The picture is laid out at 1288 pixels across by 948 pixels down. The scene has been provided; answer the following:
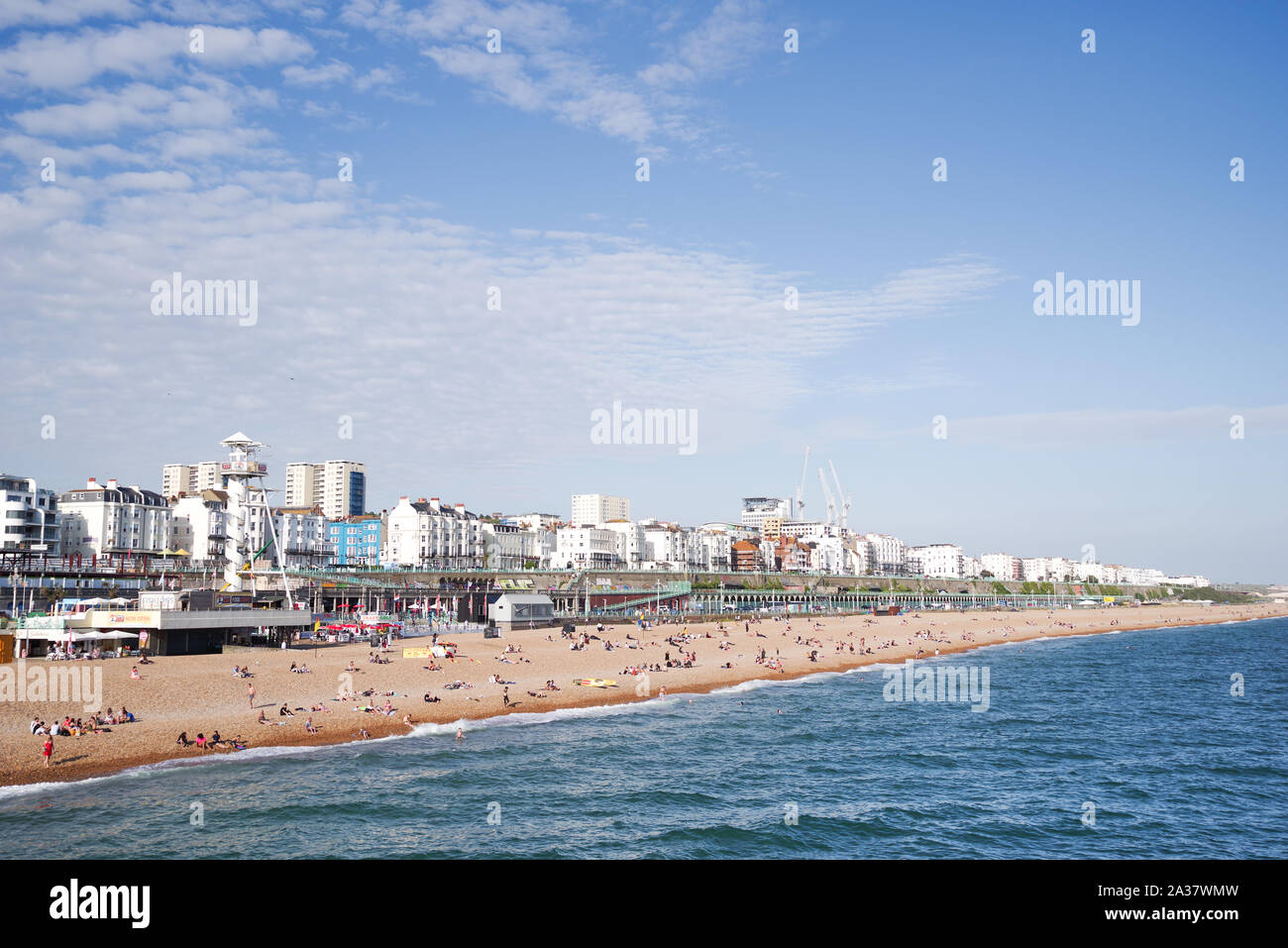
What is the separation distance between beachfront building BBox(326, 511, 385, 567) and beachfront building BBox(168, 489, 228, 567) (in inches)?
1016

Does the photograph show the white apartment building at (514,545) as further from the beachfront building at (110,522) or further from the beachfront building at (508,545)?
the beachfront building at (110,522)

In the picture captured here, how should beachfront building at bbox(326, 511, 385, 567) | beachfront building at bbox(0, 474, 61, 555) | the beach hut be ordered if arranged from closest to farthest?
1. the beach hut
2. beachfront building at bbox(0, 474, 61, 555)
3. beachfront building at bbox(326, 511, 385, 567)

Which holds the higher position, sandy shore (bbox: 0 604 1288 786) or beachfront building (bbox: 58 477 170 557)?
beachfront building (bbox: 58 477 170 557)

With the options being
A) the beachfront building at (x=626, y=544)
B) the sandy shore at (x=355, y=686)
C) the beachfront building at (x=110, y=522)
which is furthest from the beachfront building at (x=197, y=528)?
the beachfront building at (x=626, y=544)

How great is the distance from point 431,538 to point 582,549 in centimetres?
3677

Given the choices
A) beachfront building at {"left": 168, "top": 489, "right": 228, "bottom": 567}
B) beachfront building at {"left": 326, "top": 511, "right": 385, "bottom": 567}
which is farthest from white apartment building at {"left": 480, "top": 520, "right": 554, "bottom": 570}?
beachfront building at {"left": 168, "top": 489, "right": 228, "bottom": 567}

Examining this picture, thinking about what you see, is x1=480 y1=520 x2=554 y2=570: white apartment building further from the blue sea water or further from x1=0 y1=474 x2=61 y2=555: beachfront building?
the blue sea water

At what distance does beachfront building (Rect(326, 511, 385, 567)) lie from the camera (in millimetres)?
163750

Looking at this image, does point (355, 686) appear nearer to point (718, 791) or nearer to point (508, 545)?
point (718, 791)

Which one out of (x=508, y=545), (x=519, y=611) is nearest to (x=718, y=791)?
(x=519, y=611)

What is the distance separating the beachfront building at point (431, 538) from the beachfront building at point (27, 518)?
53524 mm

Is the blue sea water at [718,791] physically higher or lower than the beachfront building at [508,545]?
lower

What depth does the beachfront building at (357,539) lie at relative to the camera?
16375 centimetres
